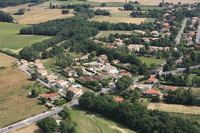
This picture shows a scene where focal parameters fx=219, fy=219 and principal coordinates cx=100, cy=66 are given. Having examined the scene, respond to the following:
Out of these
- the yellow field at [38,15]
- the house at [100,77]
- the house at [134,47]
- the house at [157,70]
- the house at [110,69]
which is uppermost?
the yellow field at [38,15]

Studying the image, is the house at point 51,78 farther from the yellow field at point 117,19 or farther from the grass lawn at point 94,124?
the yellow field at point 117,19

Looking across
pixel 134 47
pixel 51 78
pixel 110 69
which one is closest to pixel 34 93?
pixel 51 78

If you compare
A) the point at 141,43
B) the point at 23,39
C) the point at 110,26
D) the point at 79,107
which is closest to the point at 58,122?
the point at 79,107

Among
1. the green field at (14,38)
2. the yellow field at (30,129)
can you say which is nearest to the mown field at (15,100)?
the yellow field at (30,129)

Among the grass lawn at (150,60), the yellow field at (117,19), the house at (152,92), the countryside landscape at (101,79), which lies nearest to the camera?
the countryside landscape at (101,79)

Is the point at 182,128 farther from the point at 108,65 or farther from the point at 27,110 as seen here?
the point at 108,65

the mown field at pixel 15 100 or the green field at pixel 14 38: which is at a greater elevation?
the green field at pixel 14 38
